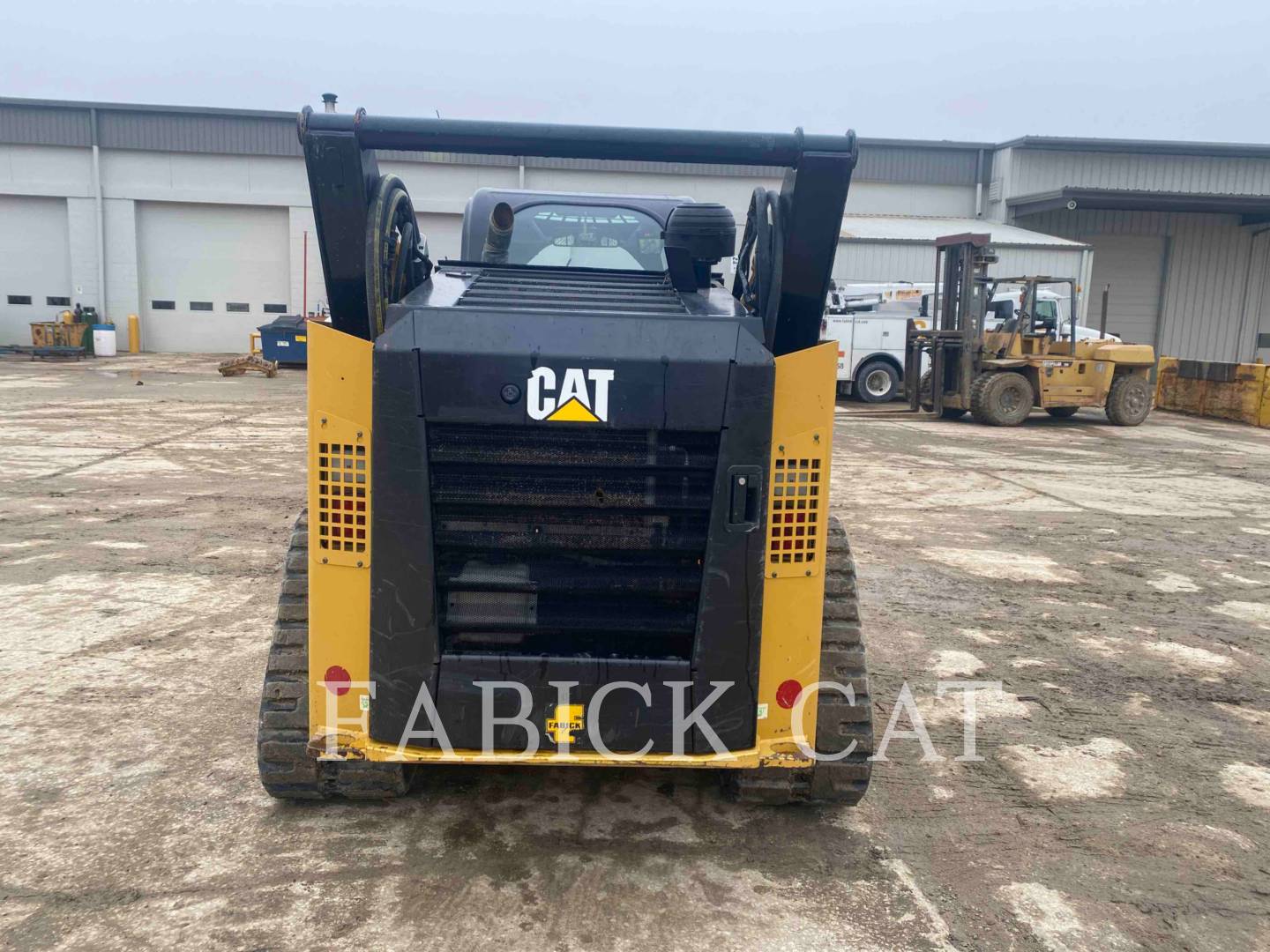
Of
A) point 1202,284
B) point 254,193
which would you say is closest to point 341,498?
point 254,193

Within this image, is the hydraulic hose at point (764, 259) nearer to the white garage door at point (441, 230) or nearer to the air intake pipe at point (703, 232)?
the air intake pipe at point (703, 232)

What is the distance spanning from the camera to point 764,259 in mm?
3582

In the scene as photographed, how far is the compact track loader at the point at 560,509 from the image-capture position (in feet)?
9.40

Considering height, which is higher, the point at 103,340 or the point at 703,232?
the point at 703,232

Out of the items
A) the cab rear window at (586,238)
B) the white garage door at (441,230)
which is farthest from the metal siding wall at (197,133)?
the cab rear window at (586,238)

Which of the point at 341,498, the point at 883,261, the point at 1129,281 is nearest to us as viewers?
the point at 341,498

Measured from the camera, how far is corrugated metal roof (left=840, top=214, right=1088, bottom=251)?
25.3m

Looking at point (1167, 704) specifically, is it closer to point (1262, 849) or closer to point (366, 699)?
point (1262, 849)

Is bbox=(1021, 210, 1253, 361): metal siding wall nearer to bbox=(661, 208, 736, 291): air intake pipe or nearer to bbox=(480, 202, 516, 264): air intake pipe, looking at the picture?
bbox=(480, 202, 516, 264): air intake pipe

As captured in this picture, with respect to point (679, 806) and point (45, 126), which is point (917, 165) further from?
point (679, 806)

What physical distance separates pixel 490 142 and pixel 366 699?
170cm

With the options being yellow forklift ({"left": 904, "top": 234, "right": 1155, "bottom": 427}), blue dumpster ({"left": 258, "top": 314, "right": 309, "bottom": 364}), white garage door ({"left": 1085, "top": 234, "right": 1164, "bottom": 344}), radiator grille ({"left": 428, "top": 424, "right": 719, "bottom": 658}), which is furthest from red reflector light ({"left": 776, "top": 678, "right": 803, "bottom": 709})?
white garage door ({"left": 1085, "top": 234, "right": 1164, "bottom": 344})

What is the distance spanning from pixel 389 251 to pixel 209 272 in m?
28.2

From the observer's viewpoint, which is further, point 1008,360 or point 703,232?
point 1008,360
